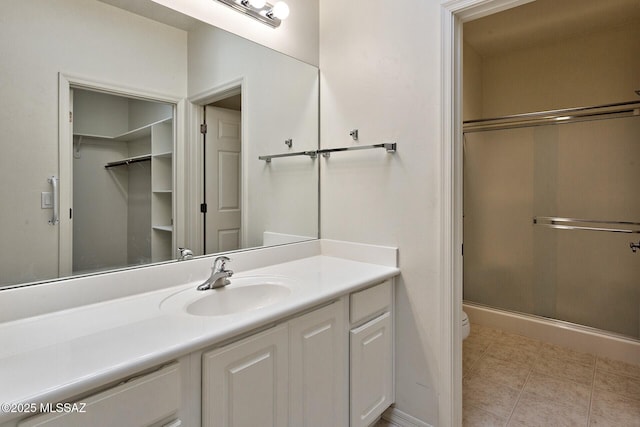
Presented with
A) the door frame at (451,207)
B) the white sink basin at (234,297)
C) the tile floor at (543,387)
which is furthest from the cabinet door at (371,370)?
the tile floor at (543,387)

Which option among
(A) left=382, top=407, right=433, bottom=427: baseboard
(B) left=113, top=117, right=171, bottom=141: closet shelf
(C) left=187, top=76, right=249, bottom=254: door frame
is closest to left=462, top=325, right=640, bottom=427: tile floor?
(A) left=382, top=407, right=433, bottom=427: baseboard

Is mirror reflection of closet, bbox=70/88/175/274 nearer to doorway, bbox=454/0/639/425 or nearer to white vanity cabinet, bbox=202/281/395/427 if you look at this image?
white vanity cabinet, bbox=202/281/395/427

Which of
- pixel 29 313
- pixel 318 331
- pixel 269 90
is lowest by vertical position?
pixel 318 331

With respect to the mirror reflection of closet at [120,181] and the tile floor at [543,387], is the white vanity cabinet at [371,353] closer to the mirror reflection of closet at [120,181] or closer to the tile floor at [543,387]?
the tile floor at [543,387]

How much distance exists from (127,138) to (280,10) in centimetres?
99

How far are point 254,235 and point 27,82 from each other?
1054 millimetres

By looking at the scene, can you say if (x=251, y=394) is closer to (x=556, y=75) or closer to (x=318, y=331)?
(x=318, y=331)

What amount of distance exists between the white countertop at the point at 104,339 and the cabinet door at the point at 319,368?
96 millimetres

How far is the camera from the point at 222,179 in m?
1.64

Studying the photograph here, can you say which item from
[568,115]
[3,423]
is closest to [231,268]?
[3,423]

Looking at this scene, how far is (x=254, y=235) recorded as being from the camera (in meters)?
1.75

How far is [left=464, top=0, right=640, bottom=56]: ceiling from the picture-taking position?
2.26m

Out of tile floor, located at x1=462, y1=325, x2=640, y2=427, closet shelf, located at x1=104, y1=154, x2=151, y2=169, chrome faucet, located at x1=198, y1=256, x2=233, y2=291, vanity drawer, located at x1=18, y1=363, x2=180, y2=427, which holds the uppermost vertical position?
closet shelf, located at x1=104, y1=154, x2=151, y2=169

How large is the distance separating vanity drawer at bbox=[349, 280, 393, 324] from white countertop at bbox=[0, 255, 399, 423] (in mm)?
120
